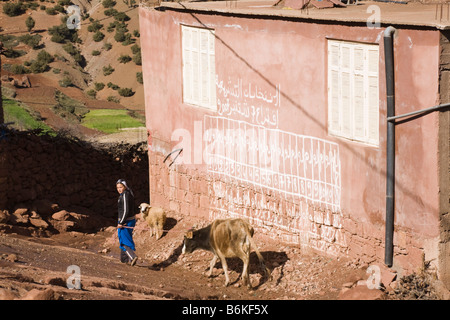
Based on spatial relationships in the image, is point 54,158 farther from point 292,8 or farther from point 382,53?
point 382,53

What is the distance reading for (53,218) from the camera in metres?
18.3

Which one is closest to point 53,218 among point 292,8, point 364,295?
point 292,8

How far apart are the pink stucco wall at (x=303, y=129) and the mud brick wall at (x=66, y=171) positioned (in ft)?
9.35

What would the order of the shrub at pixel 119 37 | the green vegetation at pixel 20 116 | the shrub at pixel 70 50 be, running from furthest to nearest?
the shrub at pixel 119 37, the shrub at pixel 70 50, the green vegetation at pixel 20 116

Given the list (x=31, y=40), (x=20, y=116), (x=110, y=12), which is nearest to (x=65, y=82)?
(x=31, y=40)

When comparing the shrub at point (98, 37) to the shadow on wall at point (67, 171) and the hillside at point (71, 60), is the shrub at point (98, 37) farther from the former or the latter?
the shadow on wall at point (67, 171)

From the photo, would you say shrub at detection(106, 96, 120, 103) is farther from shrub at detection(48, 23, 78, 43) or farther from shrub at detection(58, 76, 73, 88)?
shrub at detection(48, 23, 78, 43)

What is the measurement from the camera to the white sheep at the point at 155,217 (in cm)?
1658

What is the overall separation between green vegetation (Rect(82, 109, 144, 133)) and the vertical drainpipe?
26522 millimetres

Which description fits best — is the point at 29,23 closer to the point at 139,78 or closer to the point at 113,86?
the point at 113,86

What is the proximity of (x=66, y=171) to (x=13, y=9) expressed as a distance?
5290 cm

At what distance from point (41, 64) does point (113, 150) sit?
1505 inches

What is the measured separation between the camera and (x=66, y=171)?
1978cm

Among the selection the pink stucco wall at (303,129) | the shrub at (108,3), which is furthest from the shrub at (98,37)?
the pink stucco wall at (303,129)
